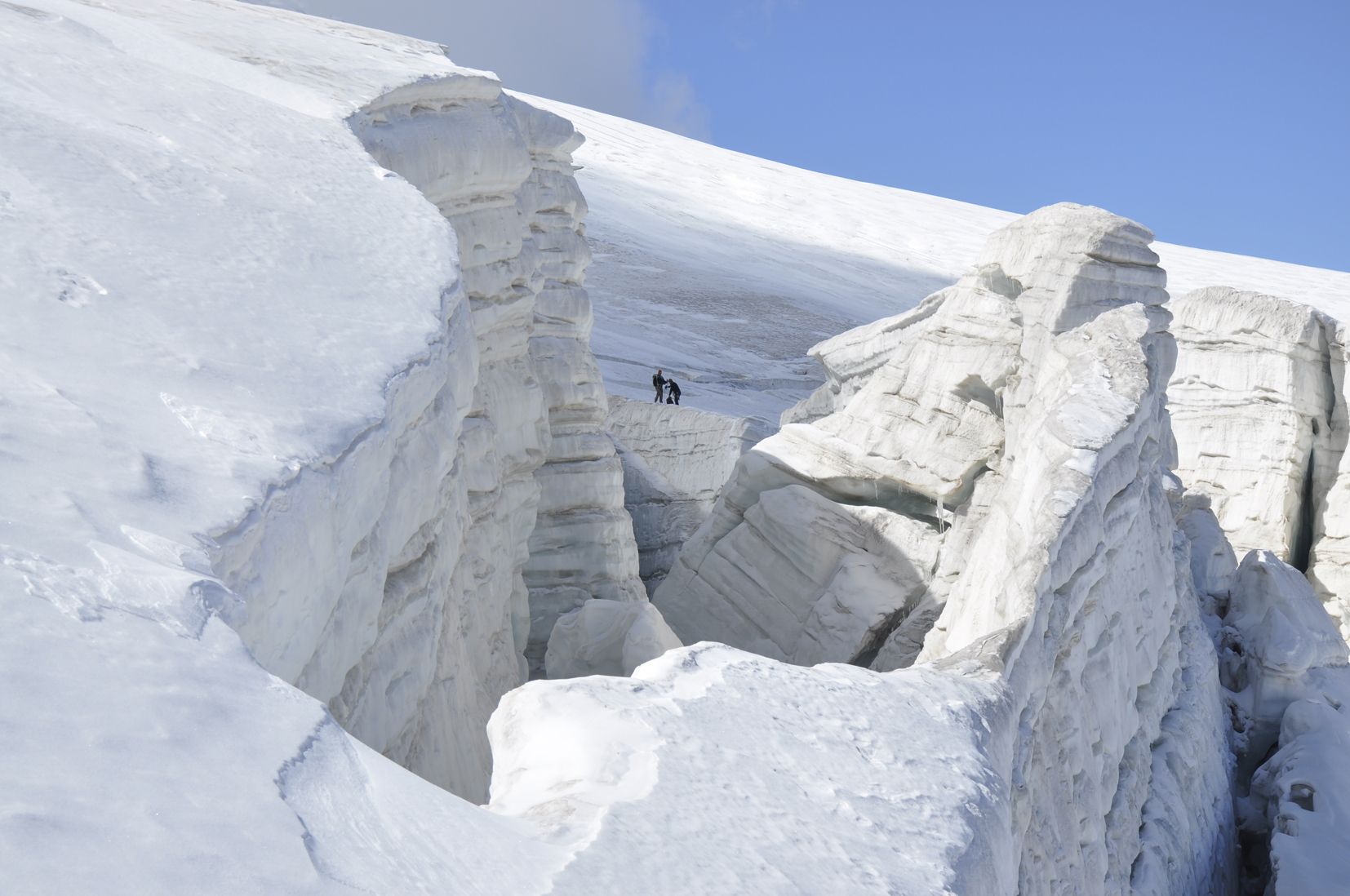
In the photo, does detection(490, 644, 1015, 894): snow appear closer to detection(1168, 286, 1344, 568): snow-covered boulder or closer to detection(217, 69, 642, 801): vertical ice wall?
detection(217, 69, 642, 801): vertical ice wall

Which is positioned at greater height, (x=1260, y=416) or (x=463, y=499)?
(x=1260, y=416)

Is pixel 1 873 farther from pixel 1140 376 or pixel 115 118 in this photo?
pixel 1140 376

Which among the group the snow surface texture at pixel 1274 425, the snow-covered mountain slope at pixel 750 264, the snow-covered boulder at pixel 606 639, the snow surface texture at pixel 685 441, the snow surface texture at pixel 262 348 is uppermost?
the snow-covered mountain slope at pixel 750 264

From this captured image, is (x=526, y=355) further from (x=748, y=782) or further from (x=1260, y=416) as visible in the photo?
(x=1260, y=416)

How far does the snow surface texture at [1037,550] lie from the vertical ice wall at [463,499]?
4.59 feet

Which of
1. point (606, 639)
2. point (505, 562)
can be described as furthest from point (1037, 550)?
A: point (505, 562)

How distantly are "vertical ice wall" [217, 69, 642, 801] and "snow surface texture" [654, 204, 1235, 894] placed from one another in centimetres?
140

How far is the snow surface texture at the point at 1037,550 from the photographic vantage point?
12.7 feet

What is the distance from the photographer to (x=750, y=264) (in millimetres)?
25922

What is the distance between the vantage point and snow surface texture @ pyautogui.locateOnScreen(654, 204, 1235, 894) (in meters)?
3.87

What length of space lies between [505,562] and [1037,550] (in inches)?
138

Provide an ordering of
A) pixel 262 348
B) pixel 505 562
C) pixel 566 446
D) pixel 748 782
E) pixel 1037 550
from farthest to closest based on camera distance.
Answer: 1. pixel 566 446
2. pixel 505 562
3. pixel 1037 550
4. pixel 262 348
5. pixel 748 782

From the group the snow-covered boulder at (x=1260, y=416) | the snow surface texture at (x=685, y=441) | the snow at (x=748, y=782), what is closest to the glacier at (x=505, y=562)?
the snow at (x=748, y=782)

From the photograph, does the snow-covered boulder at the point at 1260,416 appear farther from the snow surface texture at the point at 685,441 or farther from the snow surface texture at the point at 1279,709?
the snow surface texture at the point at 685,441
